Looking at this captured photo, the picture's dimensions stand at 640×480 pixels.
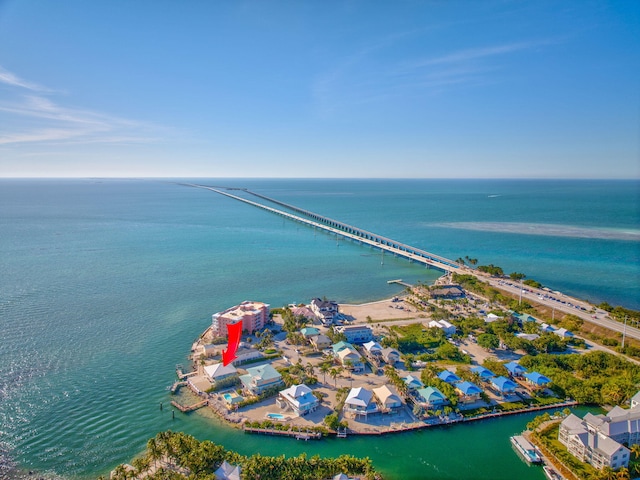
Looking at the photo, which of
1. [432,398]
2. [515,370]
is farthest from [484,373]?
[432,398]

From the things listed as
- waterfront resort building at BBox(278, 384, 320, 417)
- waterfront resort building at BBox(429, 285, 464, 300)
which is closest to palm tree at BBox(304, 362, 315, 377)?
waterfront resort building at BBox(278, 384, 320, 417)

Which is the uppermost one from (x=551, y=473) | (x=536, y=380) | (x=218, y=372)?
(x=218, y=372)

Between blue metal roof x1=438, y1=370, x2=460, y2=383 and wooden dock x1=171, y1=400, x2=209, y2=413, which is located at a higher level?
blue metal roof x1=438, y1=370, x2=460, y2=383

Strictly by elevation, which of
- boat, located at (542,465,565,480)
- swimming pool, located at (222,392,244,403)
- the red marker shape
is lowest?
boat, located at (542,465,565,480)

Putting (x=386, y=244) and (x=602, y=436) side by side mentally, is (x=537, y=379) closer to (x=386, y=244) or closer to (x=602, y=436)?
(x=602, y=436)

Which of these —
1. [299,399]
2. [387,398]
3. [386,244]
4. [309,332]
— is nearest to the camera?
[299,399]

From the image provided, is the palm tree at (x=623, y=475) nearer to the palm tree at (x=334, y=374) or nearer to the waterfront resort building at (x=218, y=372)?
the palm tree at (x=334, y=374)

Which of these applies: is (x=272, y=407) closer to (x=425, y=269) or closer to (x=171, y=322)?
(x=171, y=322)

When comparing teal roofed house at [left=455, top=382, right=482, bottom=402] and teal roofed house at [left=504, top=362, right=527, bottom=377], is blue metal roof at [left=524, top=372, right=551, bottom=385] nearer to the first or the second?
teal roofed house at [left=504, top=362, right=527, bottom=377]
